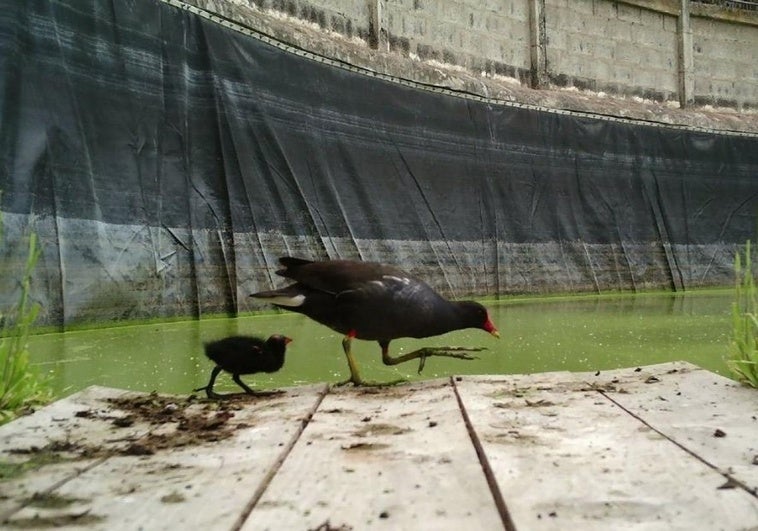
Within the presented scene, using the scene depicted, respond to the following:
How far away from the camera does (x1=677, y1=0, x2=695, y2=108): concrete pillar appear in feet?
37.8

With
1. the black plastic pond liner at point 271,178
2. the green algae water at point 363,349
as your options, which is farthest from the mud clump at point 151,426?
the black plastic pond liner at point 271,178

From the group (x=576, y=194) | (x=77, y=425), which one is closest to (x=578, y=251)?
(x=576, y=194)

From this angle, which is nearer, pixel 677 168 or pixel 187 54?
pixel 187 54

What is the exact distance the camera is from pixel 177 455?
4.74 ft

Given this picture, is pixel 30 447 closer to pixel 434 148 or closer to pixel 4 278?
pixel 4 278

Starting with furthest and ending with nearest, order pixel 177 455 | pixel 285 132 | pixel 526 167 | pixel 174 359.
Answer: pixel 526 167 → pixel 285 132 → pixel 174 359 → pixel 177 455

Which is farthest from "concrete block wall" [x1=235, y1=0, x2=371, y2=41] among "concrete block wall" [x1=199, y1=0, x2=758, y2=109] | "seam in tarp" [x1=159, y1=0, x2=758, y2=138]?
"seam in tarp" [x1=159, y1=0, x2=758, y2=138]

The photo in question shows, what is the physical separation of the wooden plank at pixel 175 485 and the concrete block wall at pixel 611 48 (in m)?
9.44

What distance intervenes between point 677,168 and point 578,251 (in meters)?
2.56

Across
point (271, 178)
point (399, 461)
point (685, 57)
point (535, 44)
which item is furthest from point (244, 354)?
point (685, 57)

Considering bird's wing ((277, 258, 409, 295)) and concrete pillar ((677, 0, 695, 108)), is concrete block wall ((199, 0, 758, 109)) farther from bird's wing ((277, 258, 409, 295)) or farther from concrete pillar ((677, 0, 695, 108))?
bird's wing ((277, 258, 409, 295))

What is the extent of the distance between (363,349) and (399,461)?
2545mm

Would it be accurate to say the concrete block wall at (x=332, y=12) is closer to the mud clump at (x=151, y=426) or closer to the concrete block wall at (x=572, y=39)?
the concrete block wall at (x=572, y=39)

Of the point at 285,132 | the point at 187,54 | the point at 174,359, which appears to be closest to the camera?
the point at 174,359
